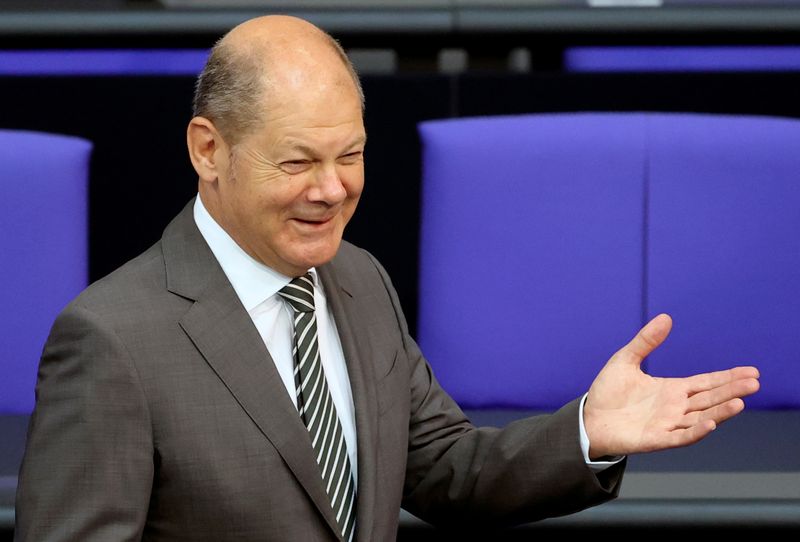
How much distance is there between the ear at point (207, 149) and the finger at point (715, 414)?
16.3 inches

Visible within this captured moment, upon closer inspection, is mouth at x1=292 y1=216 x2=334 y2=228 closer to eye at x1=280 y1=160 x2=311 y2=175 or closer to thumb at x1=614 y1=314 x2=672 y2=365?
eye at x1=280 y1=160 x2=311 y2=175

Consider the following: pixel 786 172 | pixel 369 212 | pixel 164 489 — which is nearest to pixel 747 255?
pixel 786 172

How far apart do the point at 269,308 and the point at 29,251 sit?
1.98 ft

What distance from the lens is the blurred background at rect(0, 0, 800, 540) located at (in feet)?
5.86

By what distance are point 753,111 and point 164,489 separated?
3.82 ft

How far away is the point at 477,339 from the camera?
1.57 m

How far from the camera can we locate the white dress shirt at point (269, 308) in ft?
3.34

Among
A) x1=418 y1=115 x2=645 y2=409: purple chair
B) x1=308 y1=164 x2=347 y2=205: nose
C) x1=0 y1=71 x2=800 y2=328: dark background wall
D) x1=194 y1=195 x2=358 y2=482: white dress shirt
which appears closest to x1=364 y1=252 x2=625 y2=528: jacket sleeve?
x1=194 y1=195 x2=358 y2=482: white dress shirt

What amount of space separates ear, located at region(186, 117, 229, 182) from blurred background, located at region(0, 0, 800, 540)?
82 centimetres

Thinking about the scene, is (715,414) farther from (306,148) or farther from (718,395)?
(306,148)

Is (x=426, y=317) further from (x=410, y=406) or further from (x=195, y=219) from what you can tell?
(x=195, y=219)

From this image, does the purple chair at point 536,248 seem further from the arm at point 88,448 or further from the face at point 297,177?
the arm at point 88,448

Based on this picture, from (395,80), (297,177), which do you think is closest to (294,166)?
(297,177)

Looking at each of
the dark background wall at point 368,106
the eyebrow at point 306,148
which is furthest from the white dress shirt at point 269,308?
the dark background wall at point 368,106
